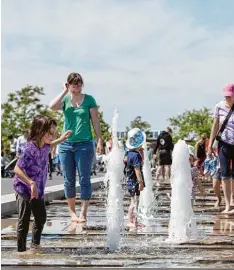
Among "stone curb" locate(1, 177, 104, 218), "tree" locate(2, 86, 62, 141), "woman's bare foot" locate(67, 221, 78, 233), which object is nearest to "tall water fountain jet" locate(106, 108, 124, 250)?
"woman's bare foot" locate(67, 221, 78, 233)

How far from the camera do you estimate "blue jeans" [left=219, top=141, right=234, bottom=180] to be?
995 cm

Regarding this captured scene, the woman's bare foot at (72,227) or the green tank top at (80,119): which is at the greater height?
the green tank top at (80,119)

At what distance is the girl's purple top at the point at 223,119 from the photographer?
32.5 feet

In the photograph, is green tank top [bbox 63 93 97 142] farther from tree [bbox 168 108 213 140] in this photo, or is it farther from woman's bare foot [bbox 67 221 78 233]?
tree [bbox 168 108 213 140]

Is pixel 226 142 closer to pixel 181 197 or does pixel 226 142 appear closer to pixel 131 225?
pixel 131 225

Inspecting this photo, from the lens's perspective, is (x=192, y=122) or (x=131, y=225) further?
(x=192, y=122)

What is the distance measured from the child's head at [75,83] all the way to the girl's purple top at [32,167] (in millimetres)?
2118

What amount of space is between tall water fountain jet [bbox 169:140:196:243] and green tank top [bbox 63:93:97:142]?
1.35m

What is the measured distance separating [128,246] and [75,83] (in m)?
2.52

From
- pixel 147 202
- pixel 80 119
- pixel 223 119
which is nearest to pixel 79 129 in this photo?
pixel 80 119

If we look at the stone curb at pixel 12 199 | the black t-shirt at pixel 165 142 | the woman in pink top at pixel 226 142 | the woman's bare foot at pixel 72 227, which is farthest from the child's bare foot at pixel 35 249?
the black t-shirt at pixel 165 142

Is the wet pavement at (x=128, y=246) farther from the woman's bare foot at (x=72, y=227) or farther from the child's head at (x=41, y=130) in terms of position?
the child's head at (x=41, y=130)

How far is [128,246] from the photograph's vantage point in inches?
264

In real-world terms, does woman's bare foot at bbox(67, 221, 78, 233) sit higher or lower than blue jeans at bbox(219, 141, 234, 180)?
lower
